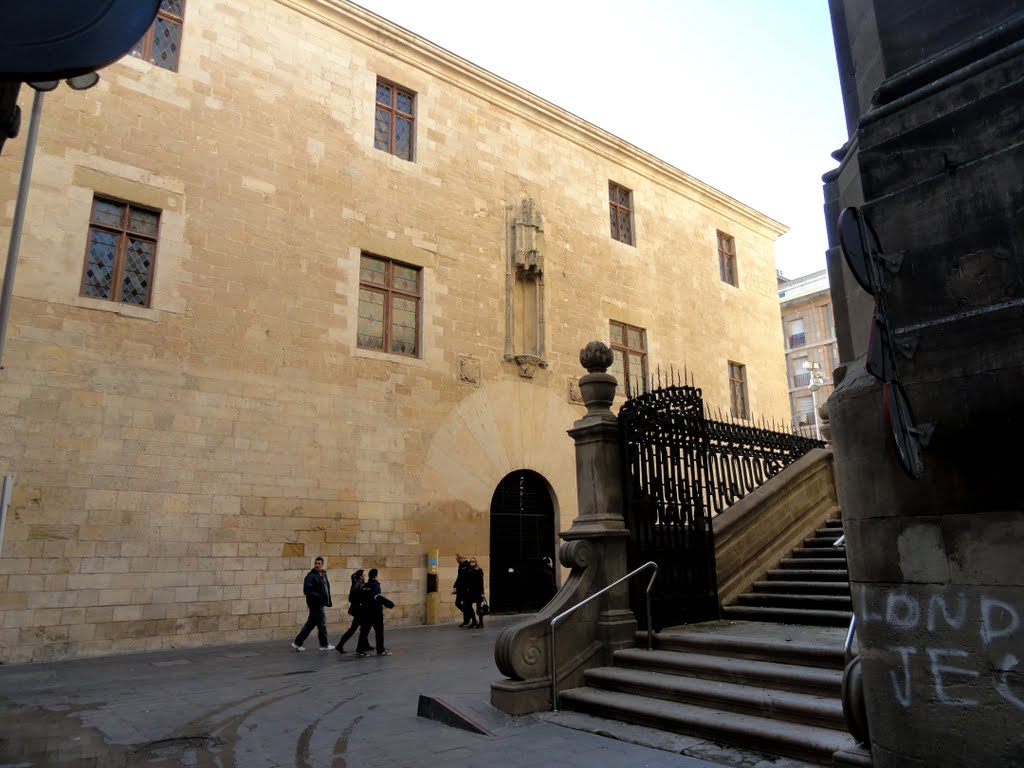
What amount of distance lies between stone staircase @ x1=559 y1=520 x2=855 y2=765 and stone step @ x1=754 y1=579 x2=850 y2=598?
0.01 meters

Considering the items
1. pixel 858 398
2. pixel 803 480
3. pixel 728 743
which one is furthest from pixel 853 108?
pixel 803 480

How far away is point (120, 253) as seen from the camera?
11633 mm

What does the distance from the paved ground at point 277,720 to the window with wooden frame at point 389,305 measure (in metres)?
6.85

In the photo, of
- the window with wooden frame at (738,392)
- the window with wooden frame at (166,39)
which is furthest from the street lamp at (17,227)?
the window with wooden frame at (738,392)

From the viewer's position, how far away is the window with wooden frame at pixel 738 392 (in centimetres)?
2202

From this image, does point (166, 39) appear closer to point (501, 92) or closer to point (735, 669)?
point (501, 92)

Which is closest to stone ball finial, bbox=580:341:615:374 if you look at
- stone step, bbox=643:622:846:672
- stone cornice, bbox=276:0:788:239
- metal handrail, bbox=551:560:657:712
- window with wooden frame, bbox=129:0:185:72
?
metal handrail, bbox=551:560:657:712

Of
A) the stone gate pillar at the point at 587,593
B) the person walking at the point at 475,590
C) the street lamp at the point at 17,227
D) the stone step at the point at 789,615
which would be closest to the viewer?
the stone gate pillar at the point at 587,593

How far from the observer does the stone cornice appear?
15.0 meters

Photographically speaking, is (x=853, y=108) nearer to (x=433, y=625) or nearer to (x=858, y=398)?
(x=858, y=398)

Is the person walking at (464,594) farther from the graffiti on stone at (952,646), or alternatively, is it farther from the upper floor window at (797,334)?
the upper floor window at (797,334)

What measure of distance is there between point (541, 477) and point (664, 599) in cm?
908

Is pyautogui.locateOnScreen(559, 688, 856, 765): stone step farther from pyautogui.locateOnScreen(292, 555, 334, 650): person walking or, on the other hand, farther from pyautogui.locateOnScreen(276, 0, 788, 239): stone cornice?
pyautogui.locateOnScreen(276, 0, 788, 239): stone cornice

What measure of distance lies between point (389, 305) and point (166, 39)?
6.40 meters
